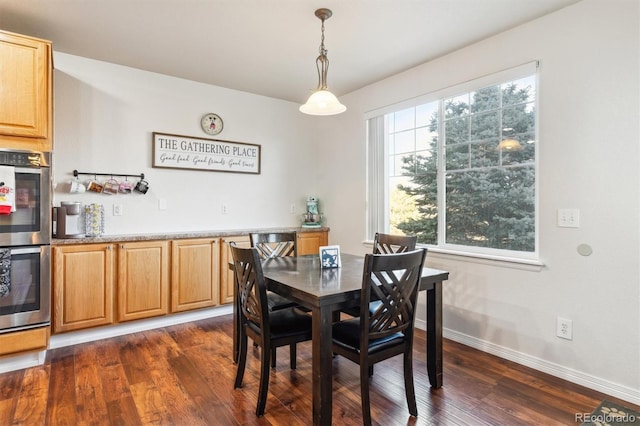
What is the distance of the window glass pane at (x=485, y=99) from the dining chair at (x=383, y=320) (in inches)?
66.0

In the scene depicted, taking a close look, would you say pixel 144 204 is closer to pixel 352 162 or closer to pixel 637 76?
pixel 352 162

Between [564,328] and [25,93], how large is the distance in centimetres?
410

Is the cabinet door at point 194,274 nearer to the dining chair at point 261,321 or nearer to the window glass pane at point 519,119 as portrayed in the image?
the dining chair at point 261,321

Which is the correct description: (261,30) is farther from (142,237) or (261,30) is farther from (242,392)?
(242,392)

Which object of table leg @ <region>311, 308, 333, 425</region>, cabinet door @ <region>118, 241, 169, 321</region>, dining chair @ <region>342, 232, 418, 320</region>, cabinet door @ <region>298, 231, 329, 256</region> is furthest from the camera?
cabinet door @ <region>298, 231, 329, 256</region>

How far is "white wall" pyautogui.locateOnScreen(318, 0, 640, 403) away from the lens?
2158mm

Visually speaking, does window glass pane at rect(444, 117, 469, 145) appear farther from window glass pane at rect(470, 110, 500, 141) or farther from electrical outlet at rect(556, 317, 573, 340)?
electrical outlet at rect(556, 317, 573, 340)

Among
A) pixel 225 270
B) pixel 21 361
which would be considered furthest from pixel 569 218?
pixel 21 361

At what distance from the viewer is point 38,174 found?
8.18ft

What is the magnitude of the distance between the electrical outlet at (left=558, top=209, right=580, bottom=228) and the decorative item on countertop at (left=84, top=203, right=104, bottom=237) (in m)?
3.76

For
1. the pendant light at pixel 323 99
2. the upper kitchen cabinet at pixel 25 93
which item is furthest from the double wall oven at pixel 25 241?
the pendant light at pixel 323 99

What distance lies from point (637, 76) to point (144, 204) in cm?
402

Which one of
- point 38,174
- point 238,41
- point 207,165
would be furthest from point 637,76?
point 38,174

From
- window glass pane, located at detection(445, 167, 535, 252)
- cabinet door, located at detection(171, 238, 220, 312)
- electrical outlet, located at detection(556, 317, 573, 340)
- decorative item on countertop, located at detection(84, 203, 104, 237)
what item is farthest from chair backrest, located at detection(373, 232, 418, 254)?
decorative item on countertop, located at detection(84, 203, 104, 237)
